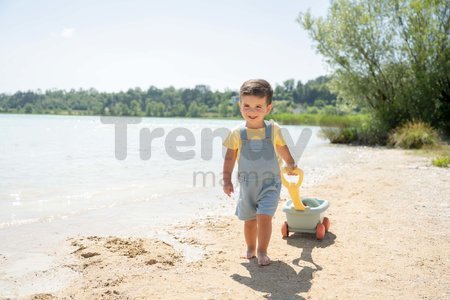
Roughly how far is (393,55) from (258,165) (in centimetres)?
2196

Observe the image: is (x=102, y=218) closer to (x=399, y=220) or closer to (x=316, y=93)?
(x=399, y=220)

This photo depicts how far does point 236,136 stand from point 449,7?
75.7ft

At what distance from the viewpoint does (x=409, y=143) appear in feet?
61.4

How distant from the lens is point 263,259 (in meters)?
3.79

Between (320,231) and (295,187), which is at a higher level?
(295,187)

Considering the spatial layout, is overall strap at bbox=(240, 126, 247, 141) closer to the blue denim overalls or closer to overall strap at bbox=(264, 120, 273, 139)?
the blue denim overalls

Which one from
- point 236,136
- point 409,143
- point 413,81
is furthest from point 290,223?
point 413,81

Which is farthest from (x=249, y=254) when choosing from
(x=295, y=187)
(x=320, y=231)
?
(x=320, y=231)

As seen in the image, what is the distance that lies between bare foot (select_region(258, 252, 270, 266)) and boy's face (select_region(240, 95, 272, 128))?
49.0 inches

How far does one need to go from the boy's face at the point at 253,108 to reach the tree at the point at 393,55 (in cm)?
2106

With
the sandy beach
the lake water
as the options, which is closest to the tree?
the lake water

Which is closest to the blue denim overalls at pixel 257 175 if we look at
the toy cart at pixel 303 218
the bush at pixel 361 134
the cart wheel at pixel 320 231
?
the toy cart at pixel 303 218

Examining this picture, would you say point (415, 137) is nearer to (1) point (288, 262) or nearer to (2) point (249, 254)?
(1) point (288, 262)

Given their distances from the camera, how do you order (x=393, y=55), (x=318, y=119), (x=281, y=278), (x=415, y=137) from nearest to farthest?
(x=281, y=278) < (x=415, y=137) < (x=393, y=55) < (x=318, y=119)
